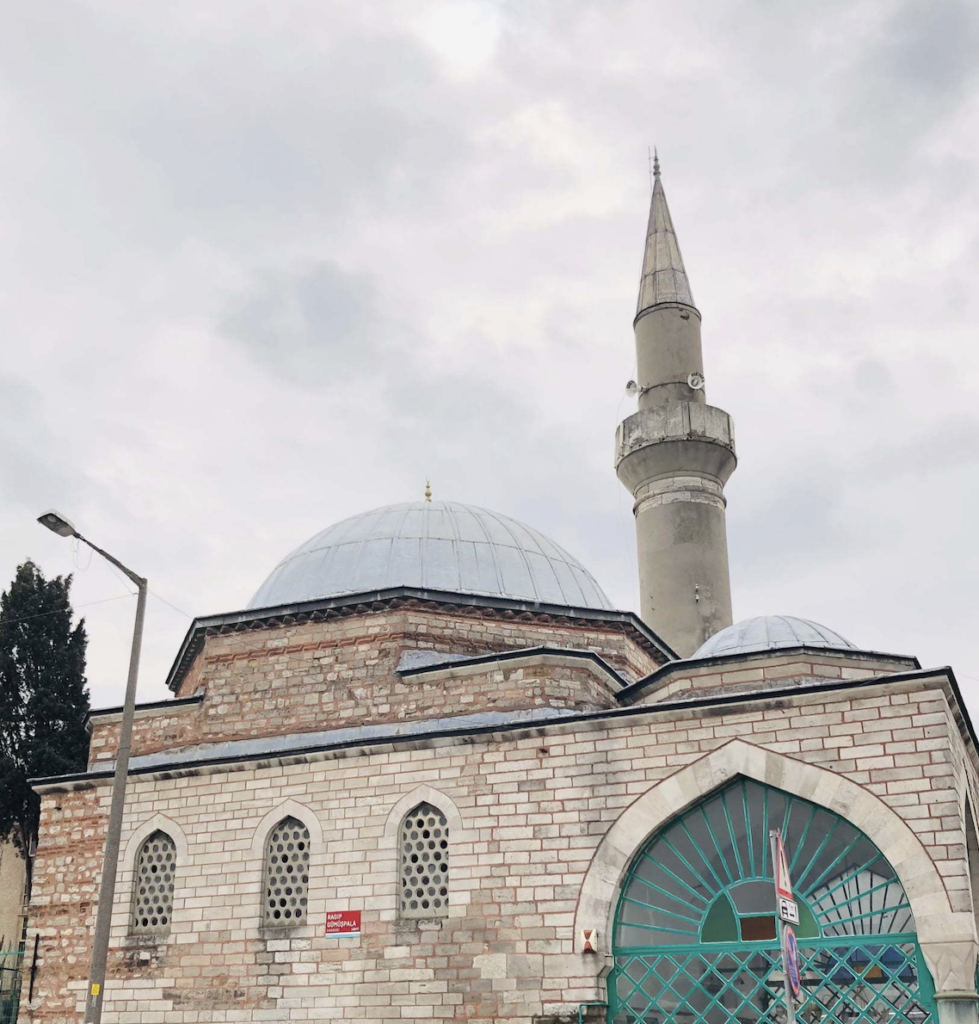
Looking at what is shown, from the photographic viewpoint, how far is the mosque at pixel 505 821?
9.85 m

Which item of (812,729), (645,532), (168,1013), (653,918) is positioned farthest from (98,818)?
(645,532)

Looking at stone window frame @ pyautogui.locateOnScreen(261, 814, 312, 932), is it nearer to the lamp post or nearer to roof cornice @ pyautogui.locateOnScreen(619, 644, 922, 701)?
the lamp post

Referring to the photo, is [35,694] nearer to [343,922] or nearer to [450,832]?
[343,922]

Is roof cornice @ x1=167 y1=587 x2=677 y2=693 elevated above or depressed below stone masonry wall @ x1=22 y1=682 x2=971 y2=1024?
above

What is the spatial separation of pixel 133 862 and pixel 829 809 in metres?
7.43

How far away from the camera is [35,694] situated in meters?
20.5

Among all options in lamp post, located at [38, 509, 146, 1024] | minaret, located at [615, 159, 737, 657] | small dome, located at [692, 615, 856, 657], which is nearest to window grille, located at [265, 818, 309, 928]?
lamp post, located at [38, 509, 146, 1024]

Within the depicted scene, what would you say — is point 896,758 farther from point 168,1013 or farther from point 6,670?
point 6,670

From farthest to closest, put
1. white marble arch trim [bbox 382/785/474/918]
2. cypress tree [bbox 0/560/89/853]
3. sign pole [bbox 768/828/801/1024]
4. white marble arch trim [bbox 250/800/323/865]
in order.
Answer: cypress tree [bbox 0/560/89/853], white marble arch trim [bbox 250/800/323/865], white marble arch trim [bbox 382/785/474/918], sign pole [bbox 768/828/801/1024]

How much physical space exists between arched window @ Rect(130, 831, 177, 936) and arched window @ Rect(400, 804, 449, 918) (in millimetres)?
2754

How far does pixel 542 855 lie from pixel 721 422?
1382 centimetres

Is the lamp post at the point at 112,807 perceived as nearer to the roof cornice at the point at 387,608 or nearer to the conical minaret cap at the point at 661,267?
the roof cornice at the point at 387,608

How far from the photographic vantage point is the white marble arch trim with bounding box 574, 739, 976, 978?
9.20 metres

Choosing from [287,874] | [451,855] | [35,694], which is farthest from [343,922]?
[35,694]
